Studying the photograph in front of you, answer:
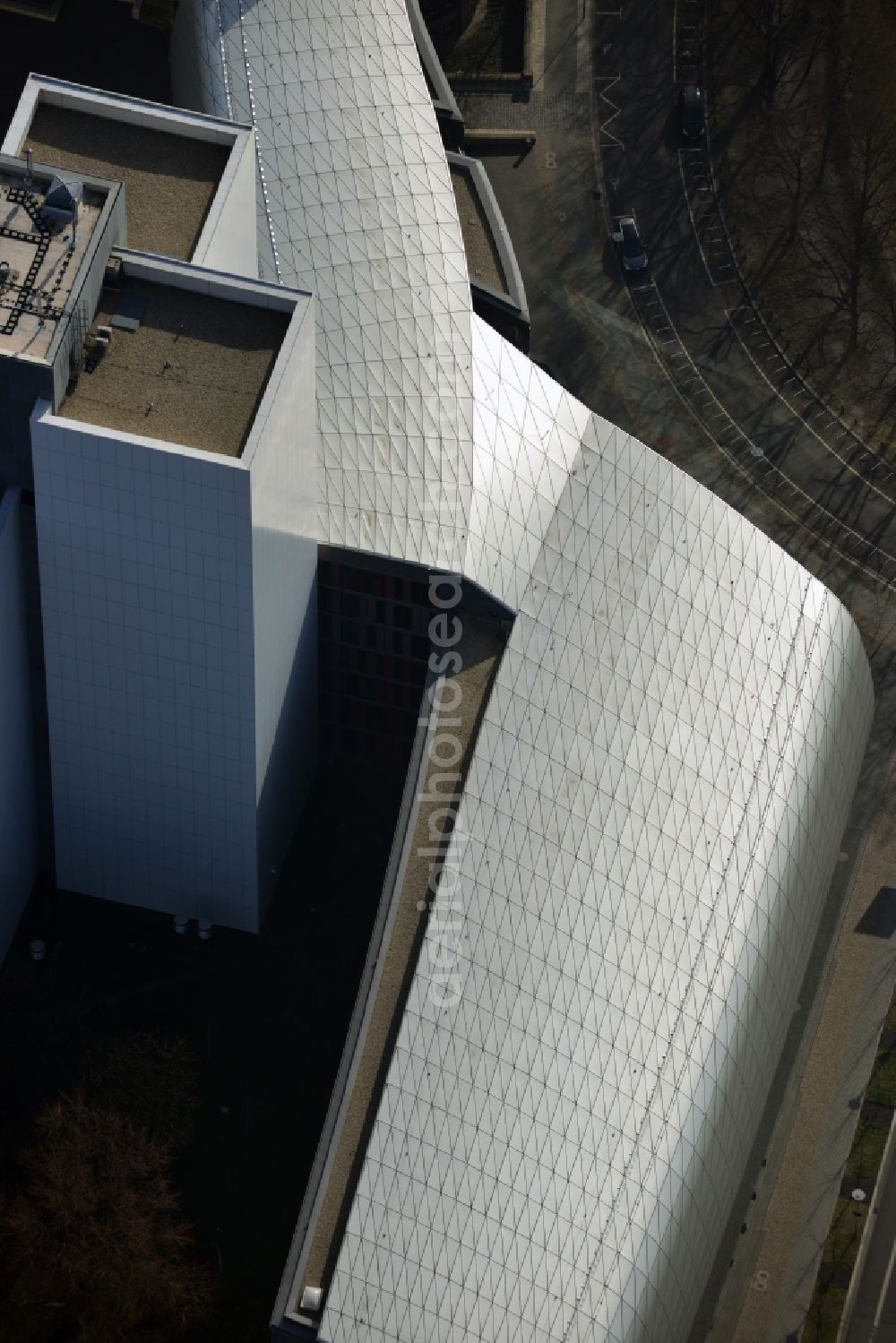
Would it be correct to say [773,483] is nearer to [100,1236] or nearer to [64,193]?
[64,193]

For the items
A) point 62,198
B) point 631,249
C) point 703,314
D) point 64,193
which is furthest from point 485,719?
point 631,249

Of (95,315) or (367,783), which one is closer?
(95,315)

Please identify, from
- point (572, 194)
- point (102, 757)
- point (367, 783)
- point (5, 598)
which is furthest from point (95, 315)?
point (572, 194)

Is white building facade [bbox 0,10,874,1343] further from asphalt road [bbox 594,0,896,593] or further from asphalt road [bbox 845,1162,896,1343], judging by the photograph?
asphalt road [bbox 594,0,896,593]

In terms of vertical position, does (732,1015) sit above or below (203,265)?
below

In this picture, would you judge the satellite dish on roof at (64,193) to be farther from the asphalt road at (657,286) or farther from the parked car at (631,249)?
the parked car at (631,249)

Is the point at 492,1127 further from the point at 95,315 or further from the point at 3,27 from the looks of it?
the point at 3,27

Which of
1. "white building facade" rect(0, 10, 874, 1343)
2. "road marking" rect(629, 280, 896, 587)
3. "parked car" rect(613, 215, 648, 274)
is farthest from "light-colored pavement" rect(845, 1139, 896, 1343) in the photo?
"parked car" rect(613, 215, 648, 274)
